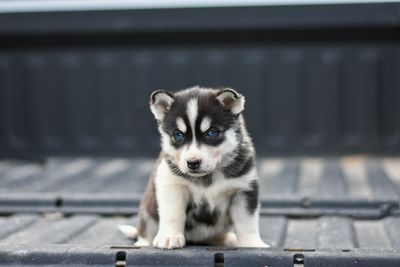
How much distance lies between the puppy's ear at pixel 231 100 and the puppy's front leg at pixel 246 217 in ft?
1.30

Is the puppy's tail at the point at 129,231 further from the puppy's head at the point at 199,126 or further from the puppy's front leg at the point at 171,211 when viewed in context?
the puppy's head at the point at 199,126

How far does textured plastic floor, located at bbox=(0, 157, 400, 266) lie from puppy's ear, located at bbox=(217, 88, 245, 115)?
72cm

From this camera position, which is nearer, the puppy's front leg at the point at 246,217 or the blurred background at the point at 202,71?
the puppy's front leg at the point at 246,217

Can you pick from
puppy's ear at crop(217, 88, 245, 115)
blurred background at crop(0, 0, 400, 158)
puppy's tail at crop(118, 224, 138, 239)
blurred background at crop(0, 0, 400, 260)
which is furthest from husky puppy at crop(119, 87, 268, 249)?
blurred background at crop(0, 0, 400, 158)

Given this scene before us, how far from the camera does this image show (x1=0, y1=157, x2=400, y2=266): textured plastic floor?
3.54 meters

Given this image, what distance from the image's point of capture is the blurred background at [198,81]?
22.6ft

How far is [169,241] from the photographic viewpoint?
3646 millimetres

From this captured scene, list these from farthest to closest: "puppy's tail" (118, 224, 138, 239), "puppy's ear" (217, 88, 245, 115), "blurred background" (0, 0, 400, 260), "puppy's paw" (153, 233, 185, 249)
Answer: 1. "blurred background" (0, 0, 400, 260)
2. "puppy's tail" (118, 224, 138, 239)
3. "puppy's ear" (217, 88, 245, 115)
4. "puppy's paw" (153, 233, 185, 249)

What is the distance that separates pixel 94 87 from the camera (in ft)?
24.6

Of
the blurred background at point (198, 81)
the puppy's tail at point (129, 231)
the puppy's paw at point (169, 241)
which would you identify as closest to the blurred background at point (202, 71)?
the blurred background at point (198, 81)

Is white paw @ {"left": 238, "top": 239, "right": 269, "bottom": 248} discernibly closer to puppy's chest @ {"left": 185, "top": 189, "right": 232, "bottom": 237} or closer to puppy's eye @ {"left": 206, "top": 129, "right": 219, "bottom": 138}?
puppy's chest @ {"left": 185, "top": 189, "right": 232, "bottom": 237}

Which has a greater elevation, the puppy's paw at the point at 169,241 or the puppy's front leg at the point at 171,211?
the puppy's front leg at the point at 171,211

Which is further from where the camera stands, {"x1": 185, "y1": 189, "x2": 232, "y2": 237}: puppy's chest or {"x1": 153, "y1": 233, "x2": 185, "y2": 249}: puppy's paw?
{"x1": 185, "y1": 189, "x2": 232, "y2": 237}: puppy's chest

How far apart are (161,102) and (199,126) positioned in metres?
0.31
